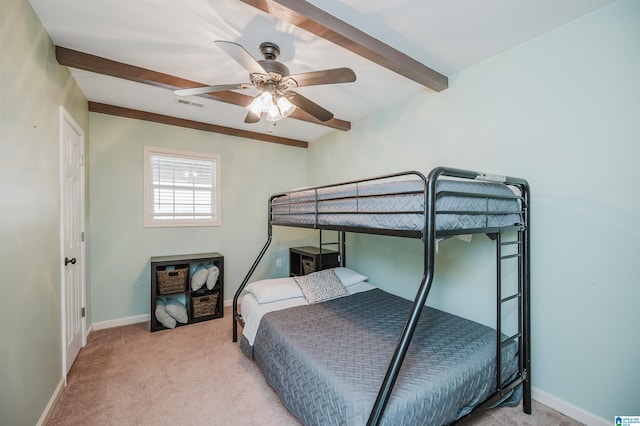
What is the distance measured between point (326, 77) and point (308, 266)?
8.68ft

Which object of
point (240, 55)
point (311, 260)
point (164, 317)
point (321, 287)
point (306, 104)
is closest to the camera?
point (240, 55)

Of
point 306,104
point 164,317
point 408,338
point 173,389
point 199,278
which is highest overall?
point 306,104

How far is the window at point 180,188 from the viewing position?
345 cm

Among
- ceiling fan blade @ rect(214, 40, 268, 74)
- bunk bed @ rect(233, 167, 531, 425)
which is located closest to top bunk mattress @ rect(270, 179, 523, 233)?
bunk bed @ rect(233, 167, 531, 425)

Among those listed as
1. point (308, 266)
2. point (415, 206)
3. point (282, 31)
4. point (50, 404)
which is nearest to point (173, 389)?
point (50, 404)

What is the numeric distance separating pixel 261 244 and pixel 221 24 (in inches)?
116

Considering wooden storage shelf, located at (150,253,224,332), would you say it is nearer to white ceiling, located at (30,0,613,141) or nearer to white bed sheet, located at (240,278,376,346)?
white bed sheet, located at (240,278,376,346)

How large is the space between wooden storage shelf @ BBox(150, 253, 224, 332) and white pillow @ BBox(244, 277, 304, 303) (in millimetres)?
989

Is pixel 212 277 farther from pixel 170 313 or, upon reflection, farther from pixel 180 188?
pixel 180 188

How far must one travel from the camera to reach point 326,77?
174 centimetres

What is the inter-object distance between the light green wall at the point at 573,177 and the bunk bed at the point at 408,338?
19cm

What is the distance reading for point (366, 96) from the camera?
290 centimetres

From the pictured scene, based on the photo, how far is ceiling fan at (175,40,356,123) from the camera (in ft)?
5.42

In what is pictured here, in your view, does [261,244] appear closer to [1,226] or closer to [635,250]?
[1,226]
